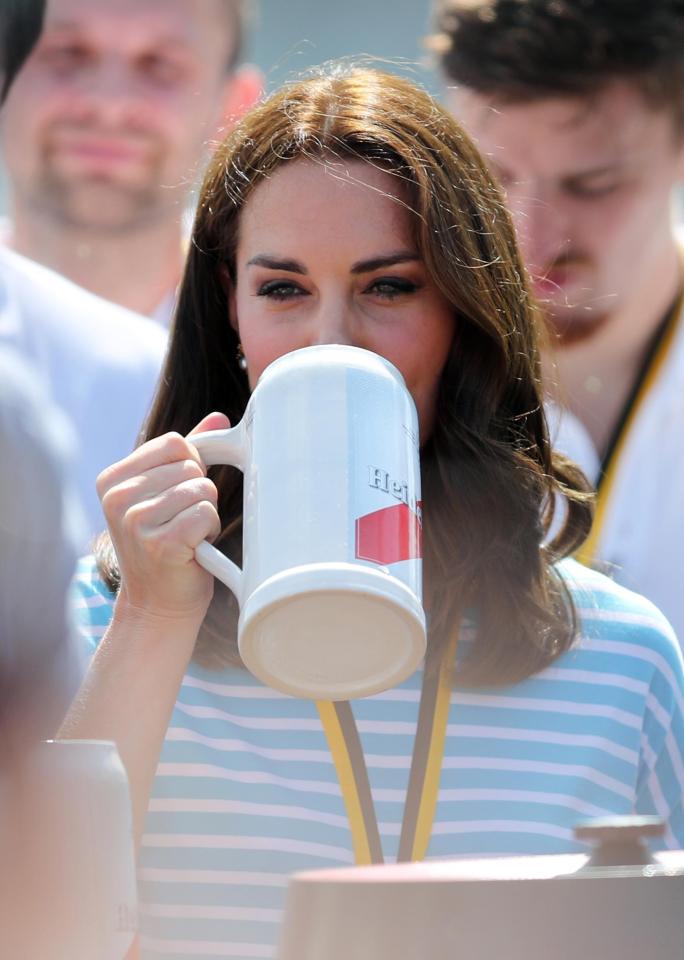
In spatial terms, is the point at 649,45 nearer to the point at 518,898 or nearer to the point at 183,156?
the point at 183,156

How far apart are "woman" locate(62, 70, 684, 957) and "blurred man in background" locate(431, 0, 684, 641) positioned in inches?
43.6

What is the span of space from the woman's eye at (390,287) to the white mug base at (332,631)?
1.42 feet

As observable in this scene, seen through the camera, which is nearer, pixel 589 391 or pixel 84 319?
pixel 84 319

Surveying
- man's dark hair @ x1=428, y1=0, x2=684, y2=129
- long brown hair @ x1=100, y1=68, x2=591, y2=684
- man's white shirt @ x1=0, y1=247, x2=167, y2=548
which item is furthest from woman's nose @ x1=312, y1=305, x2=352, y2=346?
man's dark hair @ x1=428, y1=0, x2=684, y2=129

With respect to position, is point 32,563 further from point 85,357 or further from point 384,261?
point 85,357

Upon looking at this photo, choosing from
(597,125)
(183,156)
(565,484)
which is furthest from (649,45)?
(565,484)

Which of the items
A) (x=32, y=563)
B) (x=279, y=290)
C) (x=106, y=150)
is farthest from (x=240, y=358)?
(x=106, y=150)

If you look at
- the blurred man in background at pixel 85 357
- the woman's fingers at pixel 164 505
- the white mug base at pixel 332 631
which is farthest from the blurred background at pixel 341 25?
the white mug base at pixel 332 631

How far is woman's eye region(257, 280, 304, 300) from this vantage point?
1.41 meters

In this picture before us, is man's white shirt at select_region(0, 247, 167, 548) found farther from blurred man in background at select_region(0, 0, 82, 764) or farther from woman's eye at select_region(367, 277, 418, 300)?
blurred man in background at select_region(0, 0, 82, 764)

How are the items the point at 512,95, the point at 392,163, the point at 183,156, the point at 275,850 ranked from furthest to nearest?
the point at 183,156
the point at 512,95
the point at 392,163
the point at 275,850

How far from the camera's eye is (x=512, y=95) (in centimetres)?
274

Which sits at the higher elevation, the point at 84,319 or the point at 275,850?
the point at 84,319

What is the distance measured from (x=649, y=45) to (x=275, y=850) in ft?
6.25
